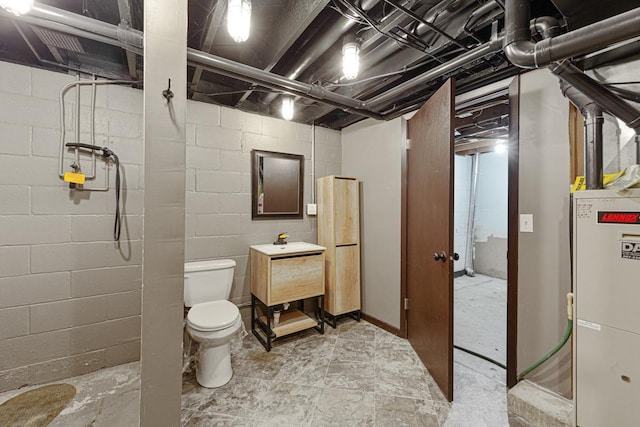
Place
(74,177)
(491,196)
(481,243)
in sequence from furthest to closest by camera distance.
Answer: (481,243) < (491,196) < (74,177)

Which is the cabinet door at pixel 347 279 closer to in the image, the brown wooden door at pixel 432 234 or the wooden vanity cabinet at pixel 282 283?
the wooden vanity cabinet at pixel 282 283

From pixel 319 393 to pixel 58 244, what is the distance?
2162mm

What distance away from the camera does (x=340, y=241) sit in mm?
2791

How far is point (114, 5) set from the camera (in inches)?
60.6

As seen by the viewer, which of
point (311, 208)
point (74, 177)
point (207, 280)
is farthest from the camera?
point (311, 208)

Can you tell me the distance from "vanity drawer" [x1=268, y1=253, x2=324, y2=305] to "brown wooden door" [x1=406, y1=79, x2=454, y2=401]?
858 mm

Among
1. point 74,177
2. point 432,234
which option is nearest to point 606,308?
point 432,234

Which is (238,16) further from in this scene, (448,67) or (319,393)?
(319,393)

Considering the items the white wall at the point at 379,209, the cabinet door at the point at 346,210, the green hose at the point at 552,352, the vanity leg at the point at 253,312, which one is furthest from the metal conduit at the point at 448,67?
the vanity leg at the point at 253,312

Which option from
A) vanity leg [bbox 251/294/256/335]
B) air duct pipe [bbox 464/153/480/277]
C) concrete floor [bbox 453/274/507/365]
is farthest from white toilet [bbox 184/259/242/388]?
air duct pipe [bbox 464/153/480/277]

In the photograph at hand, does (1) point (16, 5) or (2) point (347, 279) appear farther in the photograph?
(2) point (347, 279)

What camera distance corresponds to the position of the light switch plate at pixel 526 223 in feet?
5.66

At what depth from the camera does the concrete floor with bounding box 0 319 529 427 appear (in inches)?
61.7

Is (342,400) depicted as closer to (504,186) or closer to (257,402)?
(257,402)
